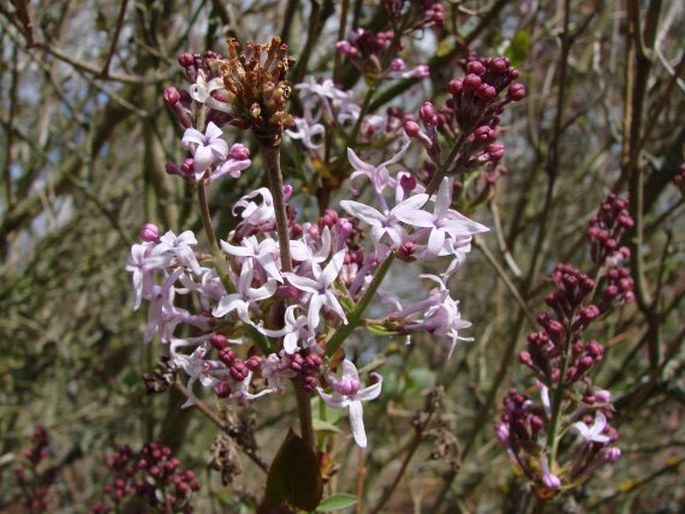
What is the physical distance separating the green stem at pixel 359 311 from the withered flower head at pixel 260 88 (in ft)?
0.93

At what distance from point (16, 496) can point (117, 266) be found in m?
1.50

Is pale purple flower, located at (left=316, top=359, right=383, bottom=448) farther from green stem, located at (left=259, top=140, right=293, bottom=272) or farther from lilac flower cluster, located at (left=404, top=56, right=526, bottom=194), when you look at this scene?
lilac flower cluster, located at (left=404, top=56, right=526, bottom=194)

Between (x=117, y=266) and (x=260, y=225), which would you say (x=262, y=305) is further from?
(x=117, y=266)

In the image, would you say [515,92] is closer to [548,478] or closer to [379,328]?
[379,328]

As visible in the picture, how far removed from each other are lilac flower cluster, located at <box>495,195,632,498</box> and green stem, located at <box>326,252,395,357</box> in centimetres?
52

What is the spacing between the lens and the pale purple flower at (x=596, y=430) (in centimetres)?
167

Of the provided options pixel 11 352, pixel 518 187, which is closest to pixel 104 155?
pixel 11 352

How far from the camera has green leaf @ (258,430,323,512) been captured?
4.96 feet

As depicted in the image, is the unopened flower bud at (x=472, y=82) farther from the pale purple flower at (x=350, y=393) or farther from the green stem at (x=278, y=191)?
the pale purple flower at (x=350, y=393)

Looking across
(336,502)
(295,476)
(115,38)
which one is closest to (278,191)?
(295,476)

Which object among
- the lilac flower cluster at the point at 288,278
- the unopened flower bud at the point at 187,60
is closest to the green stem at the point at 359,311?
the lilac flower cluster at the point at 288,278

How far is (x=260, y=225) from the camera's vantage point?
56.1 inches

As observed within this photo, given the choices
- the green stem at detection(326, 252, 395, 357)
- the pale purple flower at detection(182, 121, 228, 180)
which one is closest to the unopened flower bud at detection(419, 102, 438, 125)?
the green stem at detection(326, 252, 395, 357)

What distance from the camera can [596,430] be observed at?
5.50 feet
